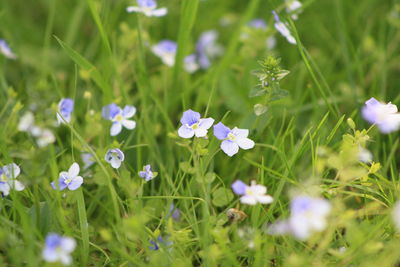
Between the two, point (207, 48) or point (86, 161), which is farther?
point (207, 48)

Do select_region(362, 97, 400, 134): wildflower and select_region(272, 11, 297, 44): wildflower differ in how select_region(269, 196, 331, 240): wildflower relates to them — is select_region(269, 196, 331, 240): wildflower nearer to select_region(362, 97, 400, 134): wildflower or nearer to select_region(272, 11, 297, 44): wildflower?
select_region(362, 97, 400, 134): wildflower

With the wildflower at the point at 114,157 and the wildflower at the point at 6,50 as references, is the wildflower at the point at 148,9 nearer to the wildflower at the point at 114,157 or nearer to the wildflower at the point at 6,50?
the wildflower at the point at 6,50

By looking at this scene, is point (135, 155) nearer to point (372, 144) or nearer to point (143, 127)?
point (143, 127)

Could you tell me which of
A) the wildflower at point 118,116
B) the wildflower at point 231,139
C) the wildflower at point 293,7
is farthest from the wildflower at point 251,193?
the wildflower at point 293,7

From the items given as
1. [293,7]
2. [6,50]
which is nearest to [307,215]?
[293,7]

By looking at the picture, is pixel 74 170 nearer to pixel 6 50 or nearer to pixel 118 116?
pixel 118 116
